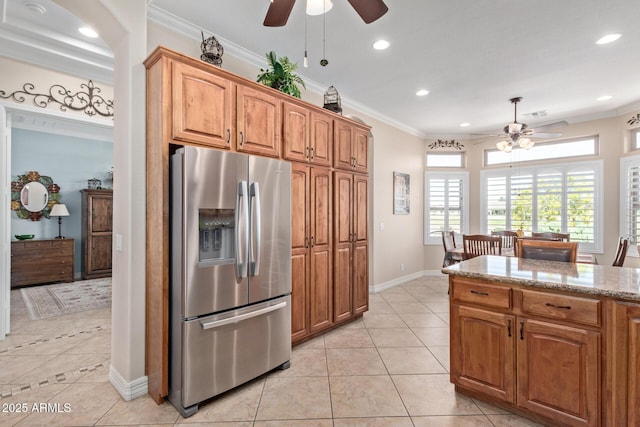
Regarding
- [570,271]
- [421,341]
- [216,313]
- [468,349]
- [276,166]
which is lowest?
[421,341]

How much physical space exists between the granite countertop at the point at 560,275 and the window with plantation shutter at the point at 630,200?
366 cm

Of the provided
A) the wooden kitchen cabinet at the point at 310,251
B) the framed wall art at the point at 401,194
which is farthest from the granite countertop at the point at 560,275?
the framed wall art at the point at 401,194

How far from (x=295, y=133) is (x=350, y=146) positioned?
93cm

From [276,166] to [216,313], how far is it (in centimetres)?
125

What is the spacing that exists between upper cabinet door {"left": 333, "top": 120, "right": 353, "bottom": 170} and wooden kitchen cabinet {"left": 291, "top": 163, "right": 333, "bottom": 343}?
26 cm

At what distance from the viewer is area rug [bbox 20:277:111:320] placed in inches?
166

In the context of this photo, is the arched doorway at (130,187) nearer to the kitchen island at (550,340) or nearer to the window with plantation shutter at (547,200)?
the kitchen island at (550,340)

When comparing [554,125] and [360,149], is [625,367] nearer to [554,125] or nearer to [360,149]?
[360,149]

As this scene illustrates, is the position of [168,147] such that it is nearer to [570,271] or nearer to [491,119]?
[570,271]

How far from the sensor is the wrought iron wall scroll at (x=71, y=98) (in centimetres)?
328

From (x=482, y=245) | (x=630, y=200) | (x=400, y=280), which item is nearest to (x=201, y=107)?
(x=482, y=245)

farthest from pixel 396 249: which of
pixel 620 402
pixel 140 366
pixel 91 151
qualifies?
pixel 91 151

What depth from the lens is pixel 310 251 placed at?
312 centimetres

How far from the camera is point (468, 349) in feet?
7.08
